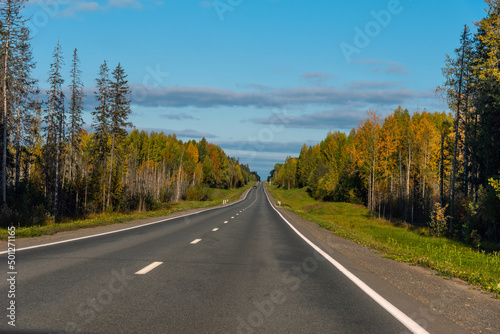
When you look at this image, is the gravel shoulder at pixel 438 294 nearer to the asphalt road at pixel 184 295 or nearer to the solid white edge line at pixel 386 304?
the solid white edge line at pixel 386 304

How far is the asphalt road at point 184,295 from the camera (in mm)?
4695

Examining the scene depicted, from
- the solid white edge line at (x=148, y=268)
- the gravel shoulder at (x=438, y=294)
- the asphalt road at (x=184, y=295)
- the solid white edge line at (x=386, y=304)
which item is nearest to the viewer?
the asphalt road at (x=184, y=295)

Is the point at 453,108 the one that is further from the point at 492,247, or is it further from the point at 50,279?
the point at 50,279

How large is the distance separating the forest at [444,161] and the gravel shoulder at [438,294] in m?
13.9

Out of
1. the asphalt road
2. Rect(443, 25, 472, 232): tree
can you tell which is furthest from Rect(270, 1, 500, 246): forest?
the asphalt road

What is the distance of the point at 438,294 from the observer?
715cm

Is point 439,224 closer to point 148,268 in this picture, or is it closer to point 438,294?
point 438,294

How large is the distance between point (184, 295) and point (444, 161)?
56770 mm

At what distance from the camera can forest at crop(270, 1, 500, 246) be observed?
2688 centimetres

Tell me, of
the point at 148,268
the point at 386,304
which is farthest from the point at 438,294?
the point at 148,268

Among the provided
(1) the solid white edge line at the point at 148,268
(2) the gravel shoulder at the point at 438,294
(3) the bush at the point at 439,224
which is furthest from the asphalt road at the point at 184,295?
(3) the bush at the point at 439,224

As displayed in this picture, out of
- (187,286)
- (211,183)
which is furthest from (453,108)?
(211,183)

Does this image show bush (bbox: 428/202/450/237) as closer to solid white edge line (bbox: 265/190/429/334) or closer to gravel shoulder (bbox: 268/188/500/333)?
gravel shoulder (bbox: 268/188/500/333)

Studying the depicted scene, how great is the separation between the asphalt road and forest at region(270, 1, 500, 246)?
1752 centimetres
